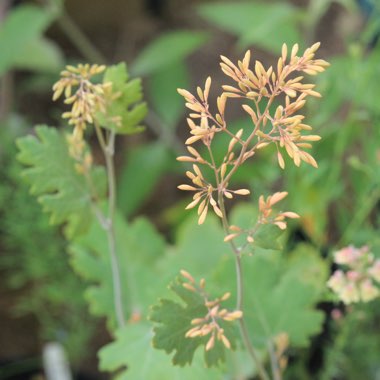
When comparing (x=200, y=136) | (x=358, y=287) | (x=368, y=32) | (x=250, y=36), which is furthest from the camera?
(x=250, y=36)

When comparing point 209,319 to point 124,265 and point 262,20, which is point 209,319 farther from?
point 262,20

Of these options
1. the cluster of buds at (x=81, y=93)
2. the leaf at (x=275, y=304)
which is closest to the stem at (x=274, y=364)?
the leaf at (x=275, y=304)

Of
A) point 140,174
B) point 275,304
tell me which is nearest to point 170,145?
point 140,174

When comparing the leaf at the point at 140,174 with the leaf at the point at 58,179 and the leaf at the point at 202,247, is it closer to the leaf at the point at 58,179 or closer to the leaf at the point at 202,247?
the leaf at the point at 202,247

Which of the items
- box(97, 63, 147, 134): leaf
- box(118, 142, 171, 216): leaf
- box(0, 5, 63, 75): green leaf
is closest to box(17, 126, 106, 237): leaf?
box(97, 63, 147, 134): leaf

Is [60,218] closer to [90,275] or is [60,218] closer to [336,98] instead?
[90,275]

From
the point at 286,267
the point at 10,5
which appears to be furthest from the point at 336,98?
the point at 10,5

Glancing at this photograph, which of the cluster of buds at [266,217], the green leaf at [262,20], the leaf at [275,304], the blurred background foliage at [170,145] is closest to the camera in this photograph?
the cluster of buds at [266,217]
